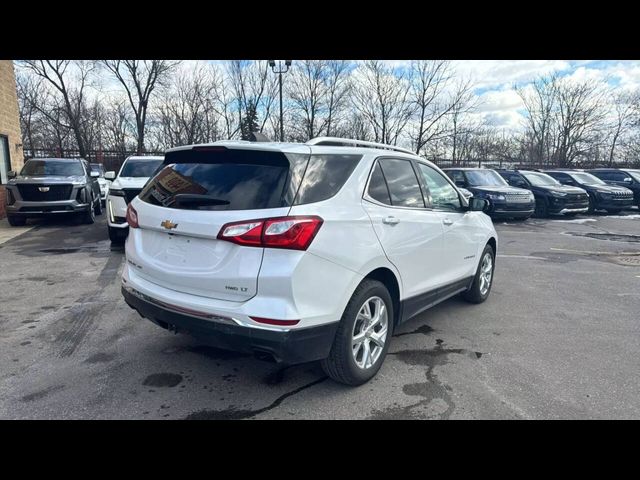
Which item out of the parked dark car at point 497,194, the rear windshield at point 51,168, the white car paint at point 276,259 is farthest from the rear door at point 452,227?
the rear windshield at point 51,168

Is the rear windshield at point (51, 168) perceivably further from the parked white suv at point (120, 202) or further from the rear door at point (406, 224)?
the rear door at point (406, 224)

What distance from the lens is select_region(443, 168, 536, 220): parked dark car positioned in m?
13.5

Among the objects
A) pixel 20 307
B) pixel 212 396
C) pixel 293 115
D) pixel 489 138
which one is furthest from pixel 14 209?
pixel 489 138

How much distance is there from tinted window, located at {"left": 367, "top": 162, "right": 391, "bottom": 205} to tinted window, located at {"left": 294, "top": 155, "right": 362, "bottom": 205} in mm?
233

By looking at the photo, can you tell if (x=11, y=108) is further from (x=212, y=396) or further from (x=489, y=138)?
(x=489, y=138)

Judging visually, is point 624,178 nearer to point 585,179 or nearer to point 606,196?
point 585,179

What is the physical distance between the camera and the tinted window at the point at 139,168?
Result: 31.8ft

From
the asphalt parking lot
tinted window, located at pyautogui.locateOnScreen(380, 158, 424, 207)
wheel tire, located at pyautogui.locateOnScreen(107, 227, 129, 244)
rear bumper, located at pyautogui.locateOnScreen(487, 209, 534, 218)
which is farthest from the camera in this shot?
rear bumper, located at pyautogui.locateOnScreen(487, 209, 534, 218)

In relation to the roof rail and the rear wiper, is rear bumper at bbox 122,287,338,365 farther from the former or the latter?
the roof rail

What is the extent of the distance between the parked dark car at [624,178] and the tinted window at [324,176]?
2055cm

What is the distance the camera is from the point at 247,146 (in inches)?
113

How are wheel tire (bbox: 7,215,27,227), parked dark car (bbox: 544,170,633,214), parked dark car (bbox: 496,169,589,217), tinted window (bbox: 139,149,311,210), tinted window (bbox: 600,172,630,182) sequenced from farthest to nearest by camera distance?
tinted window (bbox: 600,172,630,182) → parked dark car (bbox: 544,170,633,214) → parked dark car (bbox: 496,169,589,217) → wheel tire (bbox: 7,215,27,227) → tinted window (bbox: 139,149,311,210)

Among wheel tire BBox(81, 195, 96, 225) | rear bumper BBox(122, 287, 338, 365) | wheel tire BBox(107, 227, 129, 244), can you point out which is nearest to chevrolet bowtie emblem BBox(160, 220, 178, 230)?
rear bumper BBox(122, 287, 338, 365)
